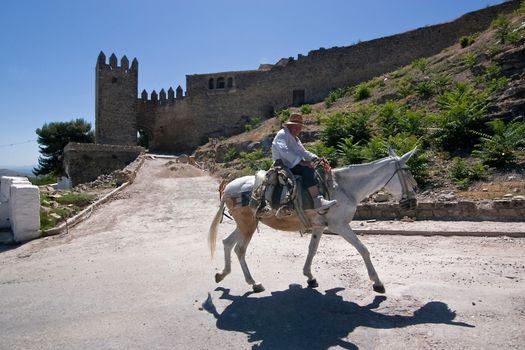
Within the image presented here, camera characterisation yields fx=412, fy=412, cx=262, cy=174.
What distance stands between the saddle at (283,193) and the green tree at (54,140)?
4590 centimetres

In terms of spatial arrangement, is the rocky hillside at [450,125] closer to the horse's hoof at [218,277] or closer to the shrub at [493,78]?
the shrub at [493,78]

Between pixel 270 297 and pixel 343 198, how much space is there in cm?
174

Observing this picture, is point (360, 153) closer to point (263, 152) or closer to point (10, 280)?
point (263, 152)

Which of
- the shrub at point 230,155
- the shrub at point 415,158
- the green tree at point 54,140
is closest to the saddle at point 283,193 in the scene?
the shrub at point 415,158

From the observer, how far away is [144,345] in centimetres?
454

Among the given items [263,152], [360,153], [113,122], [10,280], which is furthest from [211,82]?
[10,280]

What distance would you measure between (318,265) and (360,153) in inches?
316

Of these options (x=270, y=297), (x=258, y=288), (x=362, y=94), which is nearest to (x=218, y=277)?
(x=258, y=288)

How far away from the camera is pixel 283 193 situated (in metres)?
5.75

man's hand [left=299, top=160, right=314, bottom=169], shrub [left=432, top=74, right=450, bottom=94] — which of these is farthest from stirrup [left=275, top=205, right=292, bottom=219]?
shrub [left=432, top=74, right=450, bottom=94]

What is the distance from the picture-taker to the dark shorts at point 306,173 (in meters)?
5.72

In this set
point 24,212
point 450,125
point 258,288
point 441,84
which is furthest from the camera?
point 441,84

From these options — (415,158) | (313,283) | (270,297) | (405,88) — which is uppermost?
(405,88)

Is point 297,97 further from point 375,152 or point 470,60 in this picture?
point 375,152
